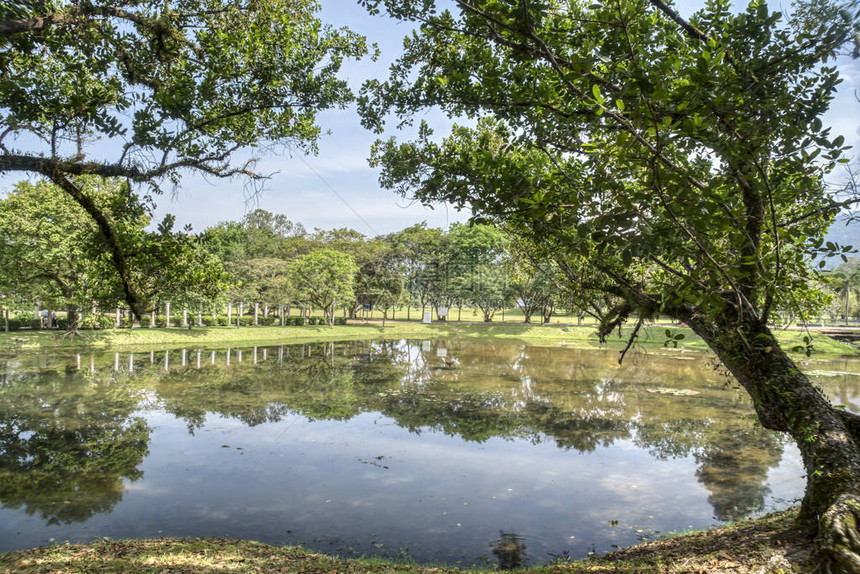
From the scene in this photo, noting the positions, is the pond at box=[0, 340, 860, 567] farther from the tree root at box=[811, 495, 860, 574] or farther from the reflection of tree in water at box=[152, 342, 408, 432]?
the tree root at box=[811, 495, 860, 574]

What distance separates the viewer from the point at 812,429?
4566 mm

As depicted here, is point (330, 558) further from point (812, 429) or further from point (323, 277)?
point (323, 277)

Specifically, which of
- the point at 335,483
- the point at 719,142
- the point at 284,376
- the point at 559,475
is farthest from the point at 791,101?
the point at 284,376

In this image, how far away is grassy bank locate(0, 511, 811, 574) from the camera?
411 cm

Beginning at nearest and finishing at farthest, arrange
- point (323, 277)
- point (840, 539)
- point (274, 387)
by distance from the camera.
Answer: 1. point (840, 539)
2. point (274, 387)
3. point (323, 277)

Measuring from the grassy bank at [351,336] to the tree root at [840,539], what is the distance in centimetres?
1799

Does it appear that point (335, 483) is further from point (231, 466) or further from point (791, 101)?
point (791, 101)

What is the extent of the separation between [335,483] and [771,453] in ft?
33.5

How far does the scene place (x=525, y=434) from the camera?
12758 millimetres

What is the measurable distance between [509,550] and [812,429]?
4.19 metres

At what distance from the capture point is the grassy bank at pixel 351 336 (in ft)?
91.0

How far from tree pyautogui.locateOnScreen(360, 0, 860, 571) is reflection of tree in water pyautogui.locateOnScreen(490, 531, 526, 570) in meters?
3.51

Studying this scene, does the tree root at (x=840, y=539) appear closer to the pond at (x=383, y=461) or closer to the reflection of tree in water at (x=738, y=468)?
the pond at (x=383, y=461)

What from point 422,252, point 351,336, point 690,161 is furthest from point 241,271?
point 690,161
